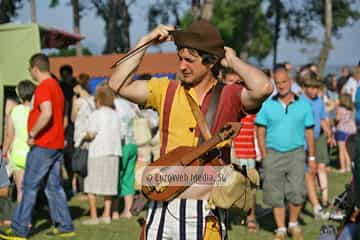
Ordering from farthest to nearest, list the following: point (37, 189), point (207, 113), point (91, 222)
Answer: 1. point (91, 222)
2. point (37, 189)
3. point (207, 113)

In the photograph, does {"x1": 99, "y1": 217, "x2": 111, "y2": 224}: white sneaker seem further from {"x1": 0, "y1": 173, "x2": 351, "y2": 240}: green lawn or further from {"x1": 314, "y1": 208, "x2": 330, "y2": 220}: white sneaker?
{"x1": 314, "y1": 208, "x2": 330, "y2": 220}: white sneaker

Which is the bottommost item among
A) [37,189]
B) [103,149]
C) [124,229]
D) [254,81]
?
[124,229]

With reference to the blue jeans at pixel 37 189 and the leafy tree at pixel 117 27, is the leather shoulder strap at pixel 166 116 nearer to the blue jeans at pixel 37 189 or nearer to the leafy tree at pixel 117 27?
the blue jeans at pixel 37 189

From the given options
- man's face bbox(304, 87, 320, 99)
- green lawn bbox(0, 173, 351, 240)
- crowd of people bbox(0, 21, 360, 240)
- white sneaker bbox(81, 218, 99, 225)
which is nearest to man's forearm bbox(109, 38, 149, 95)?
crowd of people bbox(0, 21, 360, 240)

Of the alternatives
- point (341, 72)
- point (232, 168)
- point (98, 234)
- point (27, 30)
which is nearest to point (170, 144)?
→ point (232, 168)

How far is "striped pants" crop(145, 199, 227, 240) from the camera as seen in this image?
4.62m

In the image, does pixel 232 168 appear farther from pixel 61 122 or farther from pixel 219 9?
pixel 219 9

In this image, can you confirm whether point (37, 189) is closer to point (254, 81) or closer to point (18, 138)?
point (18, 138)

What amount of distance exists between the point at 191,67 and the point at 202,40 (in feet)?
0.55

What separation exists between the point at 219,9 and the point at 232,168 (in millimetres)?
59702

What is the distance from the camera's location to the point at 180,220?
4617 mm

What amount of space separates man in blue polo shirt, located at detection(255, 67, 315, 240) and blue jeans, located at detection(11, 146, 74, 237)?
230 centimetres

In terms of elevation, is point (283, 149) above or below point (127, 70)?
below

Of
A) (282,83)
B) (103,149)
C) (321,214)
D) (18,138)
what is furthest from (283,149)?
(18,138)
